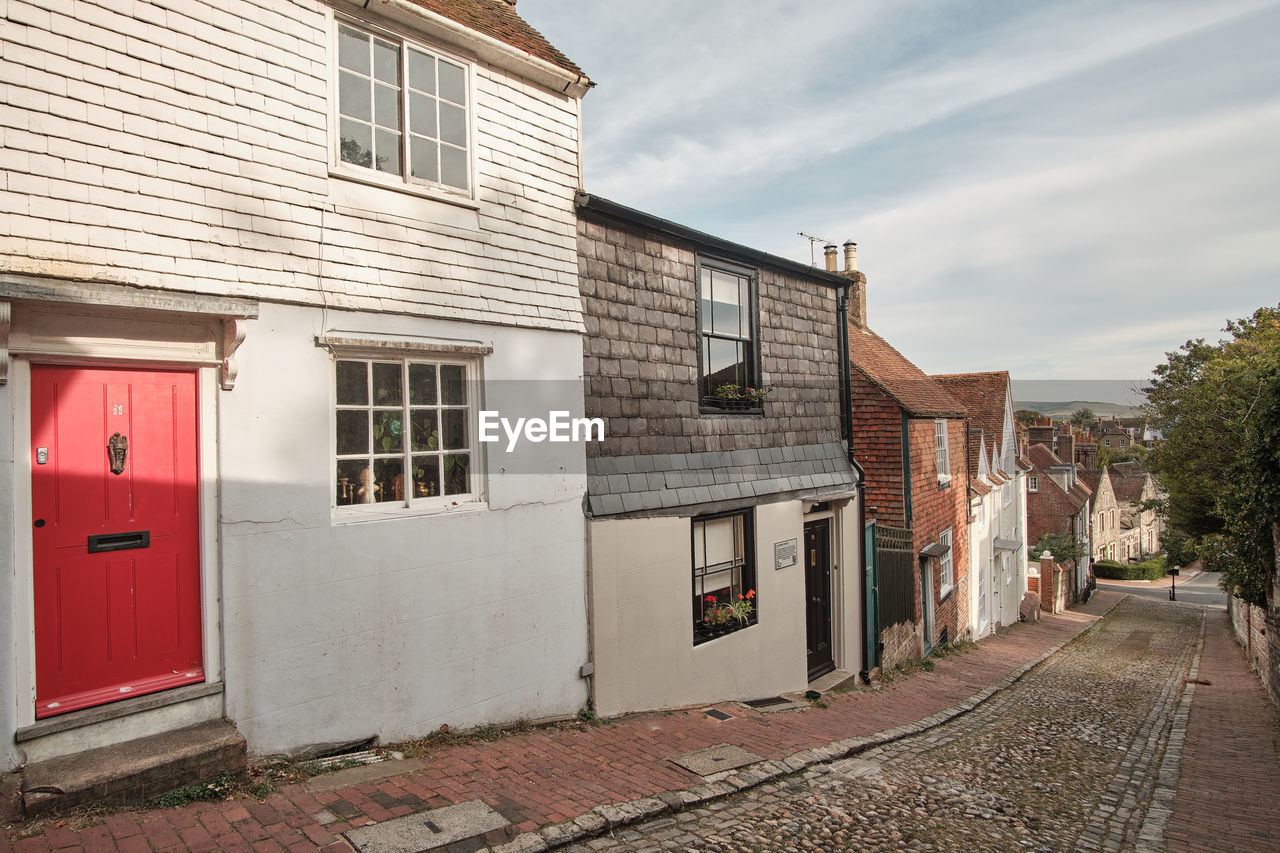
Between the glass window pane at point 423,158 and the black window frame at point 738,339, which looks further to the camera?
the black window frame at point 738,339

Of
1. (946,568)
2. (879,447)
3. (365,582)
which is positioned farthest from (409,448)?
(946,568)

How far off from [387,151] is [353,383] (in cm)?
195

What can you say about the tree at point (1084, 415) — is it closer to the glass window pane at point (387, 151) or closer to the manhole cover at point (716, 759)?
the manhole cover at point (716, 759)

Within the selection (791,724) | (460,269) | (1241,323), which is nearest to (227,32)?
(460,269)

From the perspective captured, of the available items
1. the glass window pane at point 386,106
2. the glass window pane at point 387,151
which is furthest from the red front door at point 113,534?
the glass window pane at point 386,106

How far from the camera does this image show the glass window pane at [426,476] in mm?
5770

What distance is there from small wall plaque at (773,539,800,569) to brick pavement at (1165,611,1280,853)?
4.52 m

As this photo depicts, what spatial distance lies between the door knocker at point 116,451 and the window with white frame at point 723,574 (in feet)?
17.8

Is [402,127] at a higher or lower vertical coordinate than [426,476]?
higher

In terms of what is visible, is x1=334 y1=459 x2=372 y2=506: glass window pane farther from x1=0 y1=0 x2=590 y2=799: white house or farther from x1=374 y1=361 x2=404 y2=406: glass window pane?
x1=374 y1=361 x2=404 y2=406: glass window pane

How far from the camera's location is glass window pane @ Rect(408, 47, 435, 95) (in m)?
5.84

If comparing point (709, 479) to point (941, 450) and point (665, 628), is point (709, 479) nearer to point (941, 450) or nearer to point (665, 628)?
point (665, 628)

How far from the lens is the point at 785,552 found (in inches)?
370

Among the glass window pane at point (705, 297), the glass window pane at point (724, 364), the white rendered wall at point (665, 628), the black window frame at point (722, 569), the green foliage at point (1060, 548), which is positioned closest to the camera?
the white rendered wall at point (665, 628)
